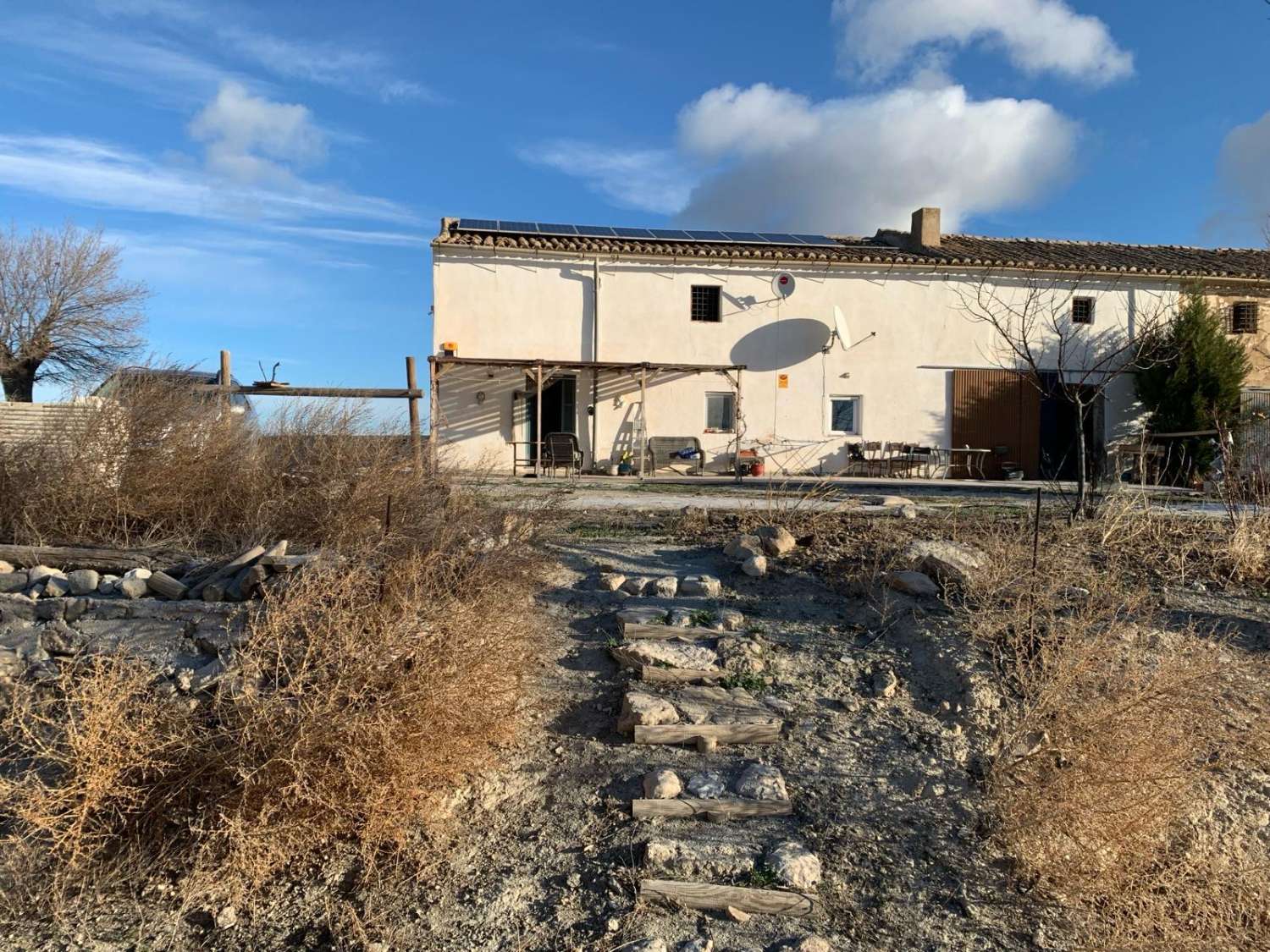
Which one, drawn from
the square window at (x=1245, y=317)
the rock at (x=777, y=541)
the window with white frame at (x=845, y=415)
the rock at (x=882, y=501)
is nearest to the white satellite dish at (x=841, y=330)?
the window with white frame at (x=845, y=415)

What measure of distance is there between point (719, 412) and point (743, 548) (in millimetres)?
11045

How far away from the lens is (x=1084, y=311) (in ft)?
58.7

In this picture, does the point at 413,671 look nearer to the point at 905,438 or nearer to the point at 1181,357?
the point at 905,438

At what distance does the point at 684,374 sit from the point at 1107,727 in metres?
13.6

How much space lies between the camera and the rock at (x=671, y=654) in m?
4.89

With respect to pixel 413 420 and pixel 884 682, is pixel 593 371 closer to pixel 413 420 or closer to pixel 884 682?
pixel 413 420

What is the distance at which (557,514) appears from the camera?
7.52m

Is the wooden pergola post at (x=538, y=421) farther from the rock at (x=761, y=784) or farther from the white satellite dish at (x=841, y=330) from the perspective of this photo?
the rock at (x=761, y=784)

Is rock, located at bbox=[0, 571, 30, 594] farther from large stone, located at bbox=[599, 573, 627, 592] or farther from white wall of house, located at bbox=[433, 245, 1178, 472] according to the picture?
white wall of house, located at bbox=[433, 245, 1178, 472]

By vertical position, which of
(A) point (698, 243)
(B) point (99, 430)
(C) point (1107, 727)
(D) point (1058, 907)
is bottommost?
(D) point (1058, 907)

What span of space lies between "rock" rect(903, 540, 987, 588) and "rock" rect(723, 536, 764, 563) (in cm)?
105

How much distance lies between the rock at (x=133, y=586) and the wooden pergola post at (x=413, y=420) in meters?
2.11

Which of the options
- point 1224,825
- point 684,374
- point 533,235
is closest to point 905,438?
point 684,374

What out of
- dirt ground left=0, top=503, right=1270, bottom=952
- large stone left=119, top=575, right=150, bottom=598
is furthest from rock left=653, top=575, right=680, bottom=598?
large stone left=119, top=575, right=150, bottom=598
